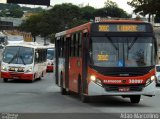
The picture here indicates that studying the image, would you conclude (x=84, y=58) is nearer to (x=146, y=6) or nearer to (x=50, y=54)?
(x=50, y=54)

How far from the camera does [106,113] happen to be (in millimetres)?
17344

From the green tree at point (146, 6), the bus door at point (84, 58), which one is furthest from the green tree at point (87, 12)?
the bus door at point (84, 58)

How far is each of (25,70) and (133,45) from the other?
1955cm

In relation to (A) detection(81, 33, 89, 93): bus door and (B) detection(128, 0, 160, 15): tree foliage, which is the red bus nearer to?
(A) detection(81, 33, 89, 93): bus door

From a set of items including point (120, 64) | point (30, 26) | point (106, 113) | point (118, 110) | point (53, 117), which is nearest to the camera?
point (53, 117)

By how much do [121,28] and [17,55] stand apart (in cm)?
1935

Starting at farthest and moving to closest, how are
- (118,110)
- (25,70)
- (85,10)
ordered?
(85,10)
(25,70)
(118,110)

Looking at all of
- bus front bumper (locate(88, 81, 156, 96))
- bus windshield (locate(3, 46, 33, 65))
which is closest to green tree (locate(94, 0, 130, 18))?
bus windshield (locate(3, 46, 33, 65))

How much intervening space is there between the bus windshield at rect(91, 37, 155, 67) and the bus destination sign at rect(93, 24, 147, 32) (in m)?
0.29

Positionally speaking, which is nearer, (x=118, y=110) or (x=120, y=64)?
(x=118, y=110)

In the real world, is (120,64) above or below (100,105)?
above

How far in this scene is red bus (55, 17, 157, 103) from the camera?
65.9 ft

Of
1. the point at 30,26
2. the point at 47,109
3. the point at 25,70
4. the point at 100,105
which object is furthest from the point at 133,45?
the point at 30,26

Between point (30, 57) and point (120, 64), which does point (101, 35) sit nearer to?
point (120, 64)
